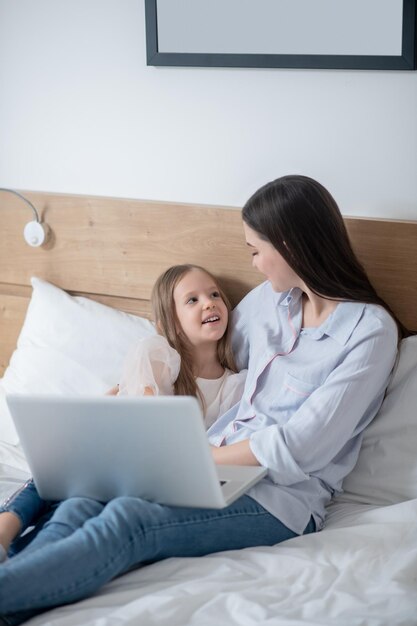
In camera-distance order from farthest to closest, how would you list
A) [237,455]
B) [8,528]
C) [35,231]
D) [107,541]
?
Result: 1. [35,231]
2. [237,455]
3. [8,528]
4. [107,541]

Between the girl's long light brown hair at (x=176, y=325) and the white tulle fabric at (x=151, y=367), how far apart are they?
0.12 ft

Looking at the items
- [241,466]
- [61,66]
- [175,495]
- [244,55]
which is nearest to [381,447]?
[241,466]

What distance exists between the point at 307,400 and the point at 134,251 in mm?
784

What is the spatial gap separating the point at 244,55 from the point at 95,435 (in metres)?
1.06

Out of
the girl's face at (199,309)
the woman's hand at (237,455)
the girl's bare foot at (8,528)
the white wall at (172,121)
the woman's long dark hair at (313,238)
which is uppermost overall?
the white wall at (172,121)

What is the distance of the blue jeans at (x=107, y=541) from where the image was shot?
1524 millimetres

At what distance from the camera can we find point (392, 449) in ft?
6.47

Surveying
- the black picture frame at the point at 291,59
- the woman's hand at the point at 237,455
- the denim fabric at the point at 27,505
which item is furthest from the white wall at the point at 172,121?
the denim fabric at the point at 27,505

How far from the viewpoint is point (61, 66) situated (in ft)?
8.43

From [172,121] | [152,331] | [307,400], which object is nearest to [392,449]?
[307,400]

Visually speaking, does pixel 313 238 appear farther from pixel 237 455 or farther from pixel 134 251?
pixel 134 251

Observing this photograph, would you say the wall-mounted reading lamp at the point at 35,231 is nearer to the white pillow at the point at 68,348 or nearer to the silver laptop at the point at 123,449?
the white pillow at the point at 68,348

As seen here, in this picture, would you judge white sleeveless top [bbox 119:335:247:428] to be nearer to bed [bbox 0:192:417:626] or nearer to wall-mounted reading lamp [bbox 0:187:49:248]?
bed [bbox 0:192:417:626]

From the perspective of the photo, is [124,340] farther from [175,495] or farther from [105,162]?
[175,495]
